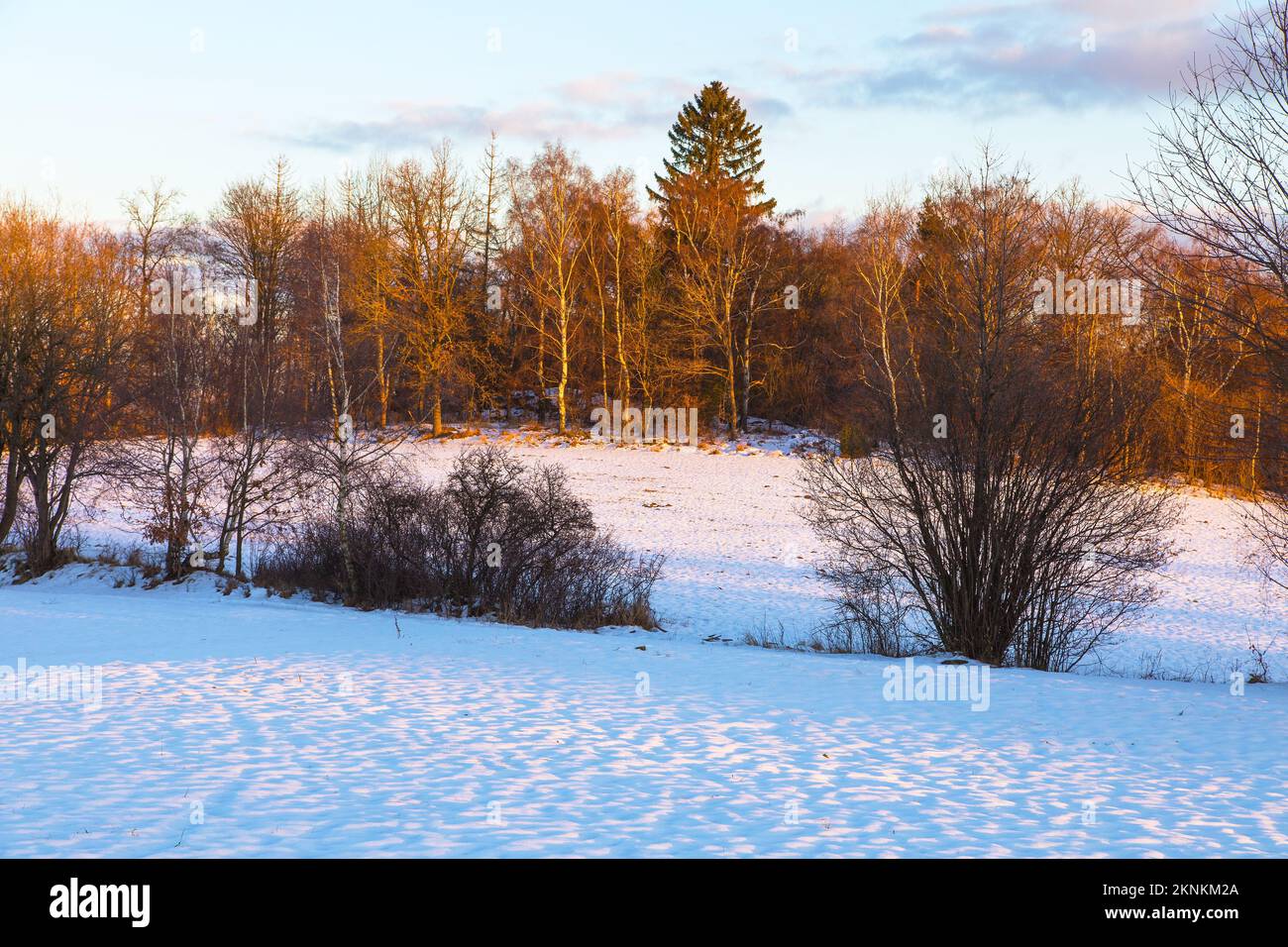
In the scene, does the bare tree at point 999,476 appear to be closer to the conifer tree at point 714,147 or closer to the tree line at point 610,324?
the tree line at point 610,324

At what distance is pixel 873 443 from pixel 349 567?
11.2 meters

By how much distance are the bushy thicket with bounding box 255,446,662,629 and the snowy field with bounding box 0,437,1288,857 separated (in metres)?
1.30

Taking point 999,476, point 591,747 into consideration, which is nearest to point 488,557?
point 999,476

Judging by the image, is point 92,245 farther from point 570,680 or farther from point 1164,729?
point 1164,729

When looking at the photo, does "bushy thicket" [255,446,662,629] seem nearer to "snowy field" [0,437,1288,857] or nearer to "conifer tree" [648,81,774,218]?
"snowy field" [0,437,1288,857]

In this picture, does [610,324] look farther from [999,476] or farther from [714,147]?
[999,476]

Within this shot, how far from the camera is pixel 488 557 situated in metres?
20.8

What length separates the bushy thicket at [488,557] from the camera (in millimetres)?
20438

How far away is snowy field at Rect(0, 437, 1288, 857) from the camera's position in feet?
25.0

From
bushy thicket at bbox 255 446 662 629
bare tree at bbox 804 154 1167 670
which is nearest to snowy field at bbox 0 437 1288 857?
bushy thicket at bbox 255 446 662 629

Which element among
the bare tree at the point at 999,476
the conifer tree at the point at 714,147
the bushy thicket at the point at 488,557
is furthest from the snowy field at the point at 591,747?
the conifer tree at the point at 714,147

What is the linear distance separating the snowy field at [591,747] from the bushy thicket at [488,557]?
1298 mm
